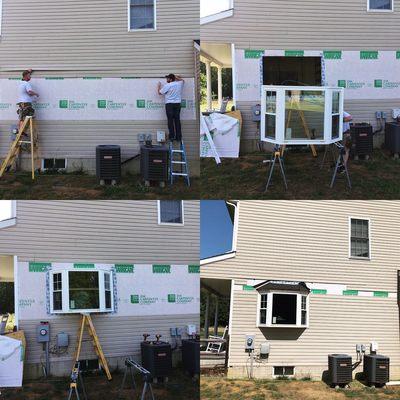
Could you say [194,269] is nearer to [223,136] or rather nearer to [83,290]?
[83,290]

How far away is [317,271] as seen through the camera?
13789 millimetres

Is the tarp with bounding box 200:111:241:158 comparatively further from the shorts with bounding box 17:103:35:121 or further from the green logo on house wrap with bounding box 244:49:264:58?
the shorts with bounding box 17:103:35:121

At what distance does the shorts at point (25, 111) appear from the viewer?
14.0m

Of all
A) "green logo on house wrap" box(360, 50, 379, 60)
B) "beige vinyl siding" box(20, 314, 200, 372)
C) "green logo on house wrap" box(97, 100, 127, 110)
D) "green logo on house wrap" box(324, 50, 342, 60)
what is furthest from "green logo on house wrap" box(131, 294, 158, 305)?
"green logo on house wrap" box(360, 50, 379, 60)

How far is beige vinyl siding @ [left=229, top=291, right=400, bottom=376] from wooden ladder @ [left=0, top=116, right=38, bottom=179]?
5.43m

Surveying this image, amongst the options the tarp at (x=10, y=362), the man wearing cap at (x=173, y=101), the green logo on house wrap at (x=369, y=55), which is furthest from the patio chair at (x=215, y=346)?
the green logo on house wrap at (x=369, y=55)

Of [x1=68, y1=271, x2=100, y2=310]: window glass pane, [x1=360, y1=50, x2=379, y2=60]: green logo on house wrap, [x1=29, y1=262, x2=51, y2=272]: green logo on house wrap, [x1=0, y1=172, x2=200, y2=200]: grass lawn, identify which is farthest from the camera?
[x1=360, y1=50, x2=379, y2=60]: green logo on house wrap

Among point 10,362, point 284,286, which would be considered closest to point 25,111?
point 10,362

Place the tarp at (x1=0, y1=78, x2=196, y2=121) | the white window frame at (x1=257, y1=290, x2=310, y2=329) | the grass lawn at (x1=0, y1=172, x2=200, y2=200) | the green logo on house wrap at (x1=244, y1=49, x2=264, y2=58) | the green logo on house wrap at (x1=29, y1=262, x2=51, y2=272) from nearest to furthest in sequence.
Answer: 1. the green logo on house wrap at (x1=29, y1=262, x2=51, y2=272)
2. the grass lawn at (x1=0, y1=172, x2=200, y2=200)
3. the white window frame at (x1=257, y1=290, x2=310, y2=329)
4. the tarp at (x1=0, y1=78, x2=196, y2=121)
5. the green logo on house wrap at (x1=244, y1=49, x2=264, y2=58)

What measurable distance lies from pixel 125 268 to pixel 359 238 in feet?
17.0

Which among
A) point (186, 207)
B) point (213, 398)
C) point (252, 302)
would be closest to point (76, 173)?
point (186, 207)

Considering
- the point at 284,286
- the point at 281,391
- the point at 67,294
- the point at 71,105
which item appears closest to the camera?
the point at 67,294

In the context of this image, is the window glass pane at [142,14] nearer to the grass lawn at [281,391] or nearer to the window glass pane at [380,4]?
the window glass pane at [380,4]

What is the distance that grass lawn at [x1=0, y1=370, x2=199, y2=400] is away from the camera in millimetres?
11672
